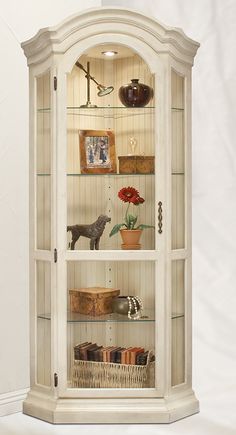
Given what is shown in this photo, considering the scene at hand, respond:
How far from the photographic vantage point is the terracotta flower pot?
3789 millimetres

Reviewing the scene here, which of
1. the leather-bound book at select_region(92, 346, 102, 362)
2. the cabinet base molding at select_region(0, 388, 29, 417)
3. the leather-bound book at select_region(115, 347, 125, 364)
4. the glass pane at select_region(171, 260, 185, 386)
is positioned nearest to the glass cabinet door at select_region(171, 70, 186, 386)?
the glass pane at select_region(171, 260, 185, 386)

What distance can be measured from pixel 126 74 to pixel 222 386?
183cm

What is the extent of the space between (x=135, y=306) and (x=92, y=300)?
0.71ft

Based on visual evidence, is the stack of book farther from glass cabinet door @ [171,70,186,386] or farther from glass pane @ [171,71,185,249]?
glass pane @ [171,71,185,249]

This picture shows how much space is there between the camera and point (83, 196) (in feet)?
12.5

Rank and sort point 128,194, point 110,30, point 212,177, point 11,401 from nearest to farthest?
point 110,30
point 128,194
point 11,401
point 212,177

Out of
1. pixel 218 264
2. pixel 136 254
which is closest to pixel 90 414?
pixel 136 254

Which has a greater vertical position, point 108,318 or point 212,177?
point 212,177

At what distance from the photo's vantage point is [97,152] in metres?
3.84

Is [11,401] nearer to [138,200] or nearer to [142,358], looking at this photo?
[142,358]

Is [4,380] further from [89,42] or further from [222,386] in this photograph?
[89,42]

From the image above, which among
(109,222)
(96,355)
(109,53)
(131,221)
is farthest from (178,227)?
(109,53)

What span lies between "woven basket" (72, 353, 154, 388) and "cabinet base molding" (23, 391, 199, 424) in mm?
85

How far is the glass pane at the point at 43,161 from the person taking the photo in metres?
3.80
